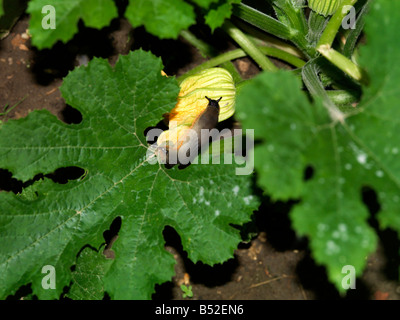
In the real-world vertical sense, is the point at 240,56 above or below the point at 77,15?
above

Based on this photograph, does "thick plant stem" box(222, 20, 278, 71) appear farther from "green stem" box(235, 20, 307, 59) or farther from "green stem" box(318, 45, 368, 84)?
"green stem" box(318, 45, 368, 84)

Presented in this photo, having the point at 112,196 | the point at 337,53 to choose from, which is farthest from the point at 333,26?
the point at 112,196

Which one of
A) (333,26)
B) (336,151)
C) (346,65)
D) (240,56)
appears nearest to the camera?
(336,151)

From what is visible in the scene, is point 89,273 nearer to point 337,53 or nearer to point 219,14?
point 219,14

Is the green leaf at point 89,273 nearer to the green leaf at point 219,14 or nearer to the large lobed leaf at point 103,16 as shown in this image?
the large lobed leaf at point 103,16

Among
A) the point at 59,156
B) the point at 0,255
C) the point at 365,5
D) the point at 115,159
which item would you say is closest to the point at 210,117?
the point at 115,159
